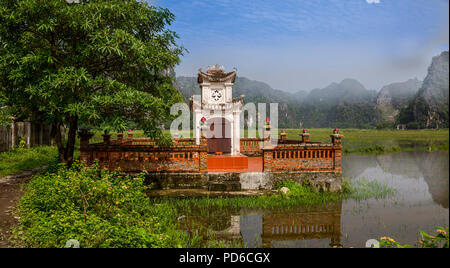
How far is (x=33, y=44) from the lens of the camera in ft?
22.2

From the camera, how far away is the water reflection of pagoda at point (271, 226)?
582 centimetres

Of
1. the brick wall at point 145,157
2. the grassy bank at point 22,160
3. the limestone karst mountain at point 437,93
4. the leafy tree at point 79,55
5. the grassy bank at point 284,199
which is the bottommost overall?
the grassy bank at point 284,199

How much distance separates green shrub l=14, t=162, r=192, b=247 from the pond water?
1.48 meters

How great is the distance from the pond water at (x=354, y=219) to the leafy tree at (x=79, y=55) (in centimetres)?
370

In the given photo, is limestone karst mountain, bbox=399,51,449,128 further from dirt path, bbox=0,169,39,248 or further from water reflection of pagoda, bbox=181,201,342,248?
dirt path, bbox=0,169,39,248

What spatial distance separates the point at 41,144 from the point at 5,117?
39.5 feet

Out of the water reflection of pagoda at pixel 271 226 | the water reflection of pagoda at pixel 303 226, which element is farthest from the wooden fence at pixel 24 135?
the water reflection of pagoda at pixel 303 226

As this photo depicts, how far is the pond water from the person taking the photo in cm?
288

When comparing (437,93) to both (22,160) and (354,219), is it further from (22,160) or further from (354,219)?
(22,160)

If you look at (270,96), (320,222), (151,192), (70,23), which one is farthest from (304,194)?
(270,96)

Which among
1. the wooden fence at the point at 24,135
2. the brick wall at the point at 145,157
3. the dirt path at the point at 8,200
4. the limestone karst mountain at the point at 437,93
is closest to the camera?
the limestone karst mountain at the point at 437,93

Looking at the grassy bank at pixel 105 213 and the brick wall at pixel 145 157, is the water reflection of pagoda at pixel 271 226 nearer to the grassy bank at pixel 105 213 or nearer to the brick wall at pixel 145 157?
the grassy bank at pixel 105 213

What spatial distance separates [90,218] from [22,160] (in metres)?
10.8

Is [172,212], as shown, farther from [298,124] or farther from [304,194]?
[298,124]
